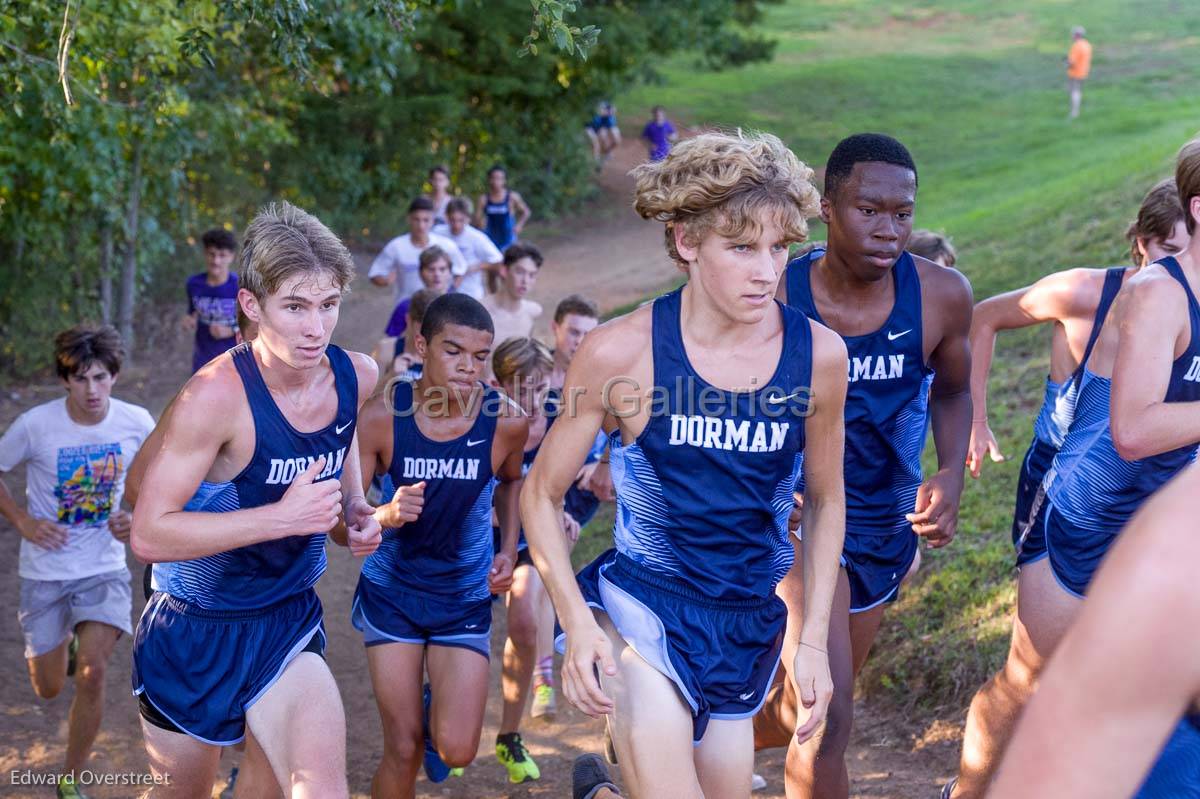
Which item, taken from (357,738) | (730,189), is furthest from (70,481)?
(730,189)

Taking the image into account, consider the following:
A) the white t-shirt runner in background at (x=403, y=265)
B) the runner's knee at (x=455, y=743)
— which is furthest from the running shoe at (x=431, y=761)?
the white t-shirt runner in background at (x=403, y=265)

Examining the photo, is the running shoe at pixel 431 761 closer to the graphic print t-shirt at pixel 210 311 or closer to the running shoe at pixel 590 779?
the running shoe at pixel 590 779

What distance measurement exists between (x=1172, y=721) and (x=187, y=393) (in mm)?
3209

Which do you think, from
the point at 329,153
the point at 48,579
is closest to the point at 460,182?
the point at 329,153

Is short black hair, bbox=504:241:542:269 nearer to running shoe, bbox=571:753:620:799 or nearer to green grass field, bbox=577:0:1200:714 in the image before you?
green grass field, bbox=577:0:1200:714

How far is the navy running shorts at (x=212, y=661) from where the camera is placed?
4.13 meters

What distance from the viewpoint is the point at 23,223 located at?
1209cm

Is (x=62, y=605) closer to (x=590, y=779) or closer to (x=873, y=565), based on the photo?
(x=590, y=779)

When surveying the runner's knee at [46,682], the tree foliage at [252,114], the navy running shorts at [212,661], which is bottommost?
the runner's knee at [46,682]

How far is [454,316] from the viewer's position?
17.6ft

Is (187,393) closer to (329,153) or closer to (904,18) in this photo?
(329,153)

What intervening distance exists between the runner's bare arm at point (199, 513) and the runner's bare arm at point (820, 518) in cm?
143

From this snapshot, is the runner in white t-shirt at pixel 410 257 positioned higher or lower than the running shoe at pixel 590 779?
higher

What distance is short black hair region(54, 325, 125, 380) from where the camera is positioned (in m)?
5.88
